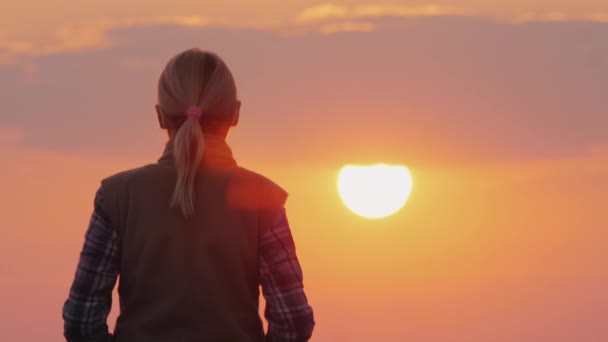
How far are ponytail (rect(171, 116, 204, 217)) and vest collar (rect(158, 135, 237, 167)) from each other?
7cm

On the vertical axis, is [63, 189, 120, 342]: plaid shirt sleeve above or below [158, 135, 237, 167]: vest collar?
below

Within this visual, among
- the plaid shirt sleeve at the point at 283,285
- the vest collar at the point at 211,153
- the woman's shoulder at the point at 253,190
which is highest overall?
the vest collar at the point at 211,153

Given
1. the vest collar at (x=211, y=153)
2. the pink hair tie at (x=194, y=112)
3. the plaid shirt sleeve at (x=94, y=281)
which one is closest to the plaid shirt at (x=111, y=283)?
the plaid shirt sleeve at (x=94, y=281)

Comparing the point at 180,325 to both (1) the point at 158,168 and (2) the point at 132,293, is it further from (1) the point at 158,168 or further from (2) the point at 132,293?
(1) the point at 158,168

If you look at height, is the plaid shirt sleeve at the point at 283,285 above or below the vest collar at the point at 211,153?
below

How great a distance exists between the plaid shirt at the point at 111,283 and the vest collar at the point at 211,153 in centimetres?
35

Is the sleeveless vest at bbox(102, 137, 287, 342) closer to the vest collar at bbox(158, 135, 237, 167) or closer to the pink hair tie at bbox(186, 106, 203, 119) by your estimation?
the vest collar at bbox(158, 135, 237, 167)

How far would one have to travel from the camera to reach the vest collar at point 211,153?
4.49 metres

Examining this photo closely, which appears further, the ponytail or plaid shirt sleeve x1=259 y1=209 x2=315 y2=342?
plaid shirt sleeve x1=259 y1=209 x2=315 y2=342

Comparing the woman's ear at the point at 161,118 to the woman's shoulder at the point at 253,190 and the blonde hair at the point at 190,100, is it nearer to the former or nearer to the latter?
the blonde hair at the point at 190,100

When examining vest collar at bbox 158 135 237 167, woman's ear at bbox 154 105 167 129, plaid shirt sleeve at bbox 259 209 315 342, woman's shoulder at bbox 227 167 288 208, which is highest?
woman's ear at bbox 154 105 167 129

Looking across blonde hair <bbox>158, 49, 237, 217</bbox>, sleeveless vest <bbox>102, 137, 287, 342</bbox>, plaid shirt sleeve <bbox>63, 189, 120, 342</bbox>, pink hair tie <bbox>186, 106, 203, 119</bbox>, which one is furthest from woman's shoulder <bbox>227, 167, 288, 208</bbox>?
plaid shirt sleeve <bbox>63, 189, 120, 342</bbox>

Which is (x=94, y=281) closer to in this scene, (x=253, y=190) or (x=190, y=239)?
(x=190, y=239)

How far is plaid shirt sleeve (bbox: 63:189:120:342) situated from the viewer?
4473 millimetres
